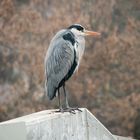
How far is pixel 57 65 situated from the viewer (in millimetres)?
8438

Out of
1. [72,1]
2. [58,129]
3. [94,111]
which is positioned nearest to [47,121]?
[58,129]

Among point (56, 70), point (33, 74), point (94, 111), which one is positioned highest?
point (56, 70)

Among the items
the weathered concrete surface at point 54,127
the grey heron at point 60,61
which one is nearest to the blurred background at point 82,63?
the weathered concrete surface at point 54,127

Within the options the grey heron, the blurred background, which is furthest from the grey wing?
the blurred background

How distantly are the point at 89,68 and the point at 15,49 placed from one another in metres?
1.83

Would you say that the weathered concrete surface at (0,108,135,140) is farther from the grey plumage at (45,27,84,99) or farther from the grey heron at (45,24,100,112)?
the grey plumage at (45,27,84,99)

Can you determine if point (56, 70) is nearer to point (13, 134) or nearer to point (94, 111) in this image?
point (13, 134)

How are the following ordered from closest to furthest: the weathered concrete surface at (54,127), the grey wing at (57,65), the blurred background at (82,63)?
the weathered concrete surface at (54,127), the grey wing at (57,65), the blurred background at (82,63)

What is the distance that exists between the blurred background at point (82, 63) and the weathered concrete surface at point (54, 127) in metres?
6.94

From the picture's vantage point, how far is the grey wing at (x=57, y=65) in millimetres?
8383

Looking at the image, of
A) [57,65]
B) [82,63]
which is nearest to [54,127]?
[57,65]

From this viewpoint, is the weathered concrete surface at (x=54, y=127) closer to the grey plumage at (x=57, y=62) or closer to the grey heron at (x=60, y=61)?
the grey heron at (x=60, y=61)

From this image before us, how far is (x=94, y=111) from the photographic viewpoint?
15844 mm

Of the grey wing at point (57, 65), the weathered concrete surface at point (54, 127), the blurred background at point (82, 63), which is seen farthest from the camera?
the blurred background at point (82, 63)
